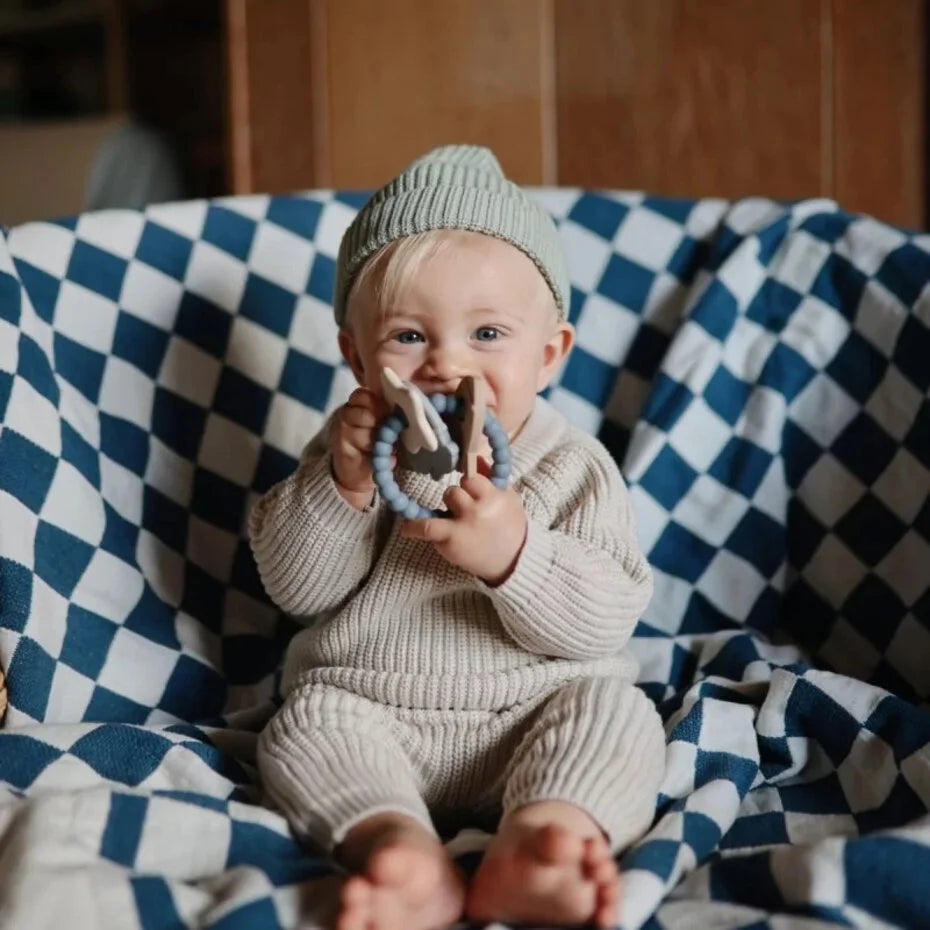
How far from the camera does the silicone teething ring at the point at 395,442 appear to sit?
86 centimetres

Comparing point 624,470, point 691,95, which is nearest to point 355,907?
point 624,470

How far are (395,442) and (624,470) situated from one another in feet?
1.22

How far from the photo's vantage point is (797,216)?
1.27 metres

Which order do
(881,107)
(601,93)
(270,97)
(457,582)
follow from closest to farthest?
(457,582) < (881,107) < (601,93) < (270,97)

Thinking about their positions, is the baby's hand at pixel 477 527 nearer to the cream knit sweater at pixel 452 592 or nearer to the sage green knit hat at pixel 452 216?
the cream knit sweater at pixel 452 592

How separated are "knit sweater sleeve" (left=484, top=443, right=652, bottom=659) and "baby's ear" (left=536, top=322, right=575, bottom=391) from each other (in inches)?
2.8

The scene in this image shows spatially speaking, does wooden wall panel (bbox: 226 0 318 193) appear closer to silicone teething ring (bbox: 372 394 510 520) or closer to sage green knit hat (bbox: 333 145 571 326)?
sage green knit hat (bbox: 333 145 571 326)

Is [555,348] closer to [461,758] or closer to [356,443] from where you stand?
[356,443]

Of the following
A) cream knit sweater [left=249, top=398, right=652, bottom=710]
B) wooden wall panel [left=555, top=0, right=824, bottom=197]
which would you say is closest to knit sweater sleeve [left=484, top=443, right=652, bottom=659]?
cream knit sweater [left=249, top=398, right=652, bottom=710]

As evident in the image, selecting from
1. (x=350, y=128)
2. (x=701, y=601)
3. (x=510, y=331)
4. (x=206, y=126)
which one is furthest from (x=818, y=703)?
(x=206, y=126)

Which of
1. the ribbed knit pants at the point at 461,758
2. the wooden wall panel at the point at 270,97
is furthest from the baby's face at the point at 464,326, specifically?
the wooden wall panel at the point at 270,97

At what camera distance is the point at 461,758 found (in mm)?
907

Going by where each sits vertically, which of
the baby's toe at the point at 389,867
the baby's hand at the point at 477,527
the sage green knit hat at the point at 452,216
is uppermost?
the sage green knit hat at the point at 452,216

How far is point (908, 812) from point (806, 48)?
3.91ft
